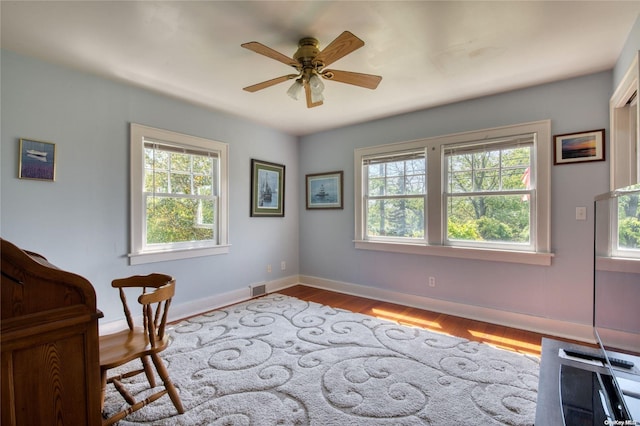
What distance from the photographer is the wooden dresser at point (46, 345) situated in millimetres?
911

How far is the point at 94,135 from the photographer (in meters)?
2.70

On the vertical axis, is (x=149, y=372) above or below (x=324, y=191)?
below

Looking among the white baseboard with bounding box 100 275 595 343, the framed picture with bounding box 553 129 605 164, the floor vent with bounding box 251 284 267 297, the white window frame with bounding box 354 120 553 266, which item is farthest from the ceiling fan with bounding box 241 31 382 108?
the floor vent with bounding box 251 284 267 297

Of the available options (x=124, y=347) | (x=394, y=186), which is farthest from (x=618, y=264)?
(x=394, y=186)

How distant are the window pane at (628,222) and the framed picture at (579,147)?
2022 mm

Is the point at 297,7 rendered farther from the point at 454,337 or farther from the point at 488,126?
the point at 454,337

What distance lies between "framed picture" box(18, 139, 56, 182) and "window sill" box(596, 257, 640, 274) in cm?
372

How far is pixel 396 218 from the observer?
3.91m

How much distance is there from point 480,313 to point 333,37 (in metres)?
3.11

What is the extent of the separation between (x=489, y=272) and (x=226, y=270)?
10.3 feet

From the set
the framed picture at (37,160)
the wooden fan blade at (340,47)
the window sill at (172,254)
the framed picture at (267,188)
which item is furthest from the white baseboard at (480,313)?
the framed picture at (37,160)

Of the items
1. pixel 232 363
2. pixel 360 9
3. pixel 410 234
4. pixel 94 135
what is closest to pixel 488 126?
pixel 410 234

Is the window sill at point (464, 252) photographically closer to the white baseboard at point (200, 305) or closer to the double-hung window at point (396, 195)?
the double-hung window at point (396, 195)

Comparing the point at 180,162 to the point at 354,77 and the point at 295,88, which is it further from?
the point at 354,77
